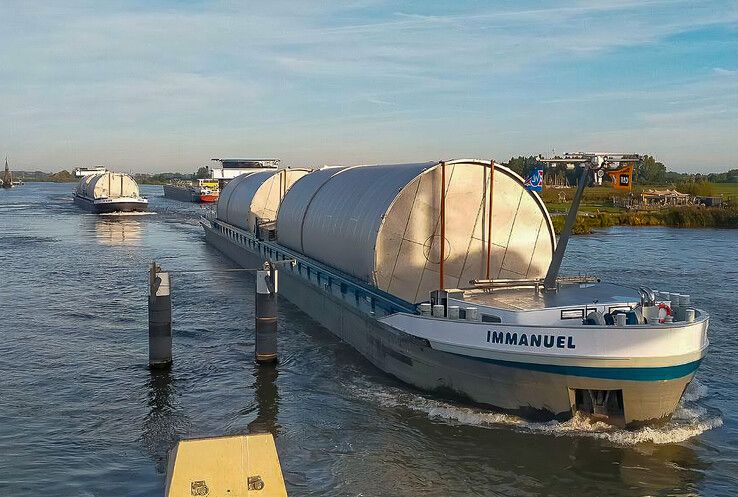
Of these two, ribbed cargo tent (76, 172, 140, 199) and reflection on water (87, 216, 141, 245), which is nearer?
reflection on water (87, 216, 141, 245)

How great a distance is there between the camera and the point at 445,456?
1617 centimetres

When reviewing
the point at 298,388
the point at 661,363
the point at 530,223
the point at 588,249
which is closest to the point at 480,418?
the point at 661,363

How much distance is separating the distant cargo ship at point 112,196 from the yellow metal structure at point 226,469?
89903 mm

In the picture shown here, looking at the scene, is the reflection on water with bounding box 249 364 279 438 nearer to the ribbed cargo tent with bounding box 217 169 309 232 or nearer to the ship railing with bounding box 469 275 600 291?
the ship railing with bounding box 469 275 600 291

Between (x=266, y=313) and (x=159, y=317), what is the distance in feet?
10.0

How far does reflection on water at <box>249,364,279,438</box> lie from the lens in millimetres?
18109

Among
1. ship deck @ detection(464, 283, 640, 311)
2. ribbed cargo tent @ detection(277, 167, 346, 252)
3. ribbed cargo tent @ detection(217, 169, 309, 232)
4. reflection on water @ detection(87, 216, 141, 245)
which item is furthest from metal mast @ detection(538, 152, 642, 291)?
reflection on water @ detection(87, 216, 141, 245)

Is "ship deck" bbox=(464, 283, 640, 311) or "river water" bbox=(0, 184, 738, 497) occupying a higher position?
"ship deck" bbox=(464, 283, 640, 311)

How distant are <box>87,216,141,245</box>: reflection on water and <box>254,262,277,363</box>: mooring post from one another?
4028 cm

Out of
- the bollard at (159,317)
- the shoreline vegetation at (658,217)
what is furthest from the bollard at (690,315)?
the shoreline vegetation at (658,217)

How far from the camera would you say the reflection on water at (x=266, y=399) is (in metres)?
18.1

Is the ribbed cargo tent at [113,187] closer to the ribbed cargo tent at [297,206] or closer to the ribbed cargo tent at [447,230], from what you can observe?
the ribbed cargo tent at [297,206]

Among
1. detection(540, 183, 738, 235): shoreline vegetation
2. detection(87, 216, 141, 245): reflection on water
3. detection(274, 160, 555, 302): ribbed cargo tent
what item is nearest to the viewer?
detection(274, 160, 555, 302): ribbed cargo tent

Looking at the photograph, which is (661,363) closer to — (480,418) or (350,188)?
(480,418)
